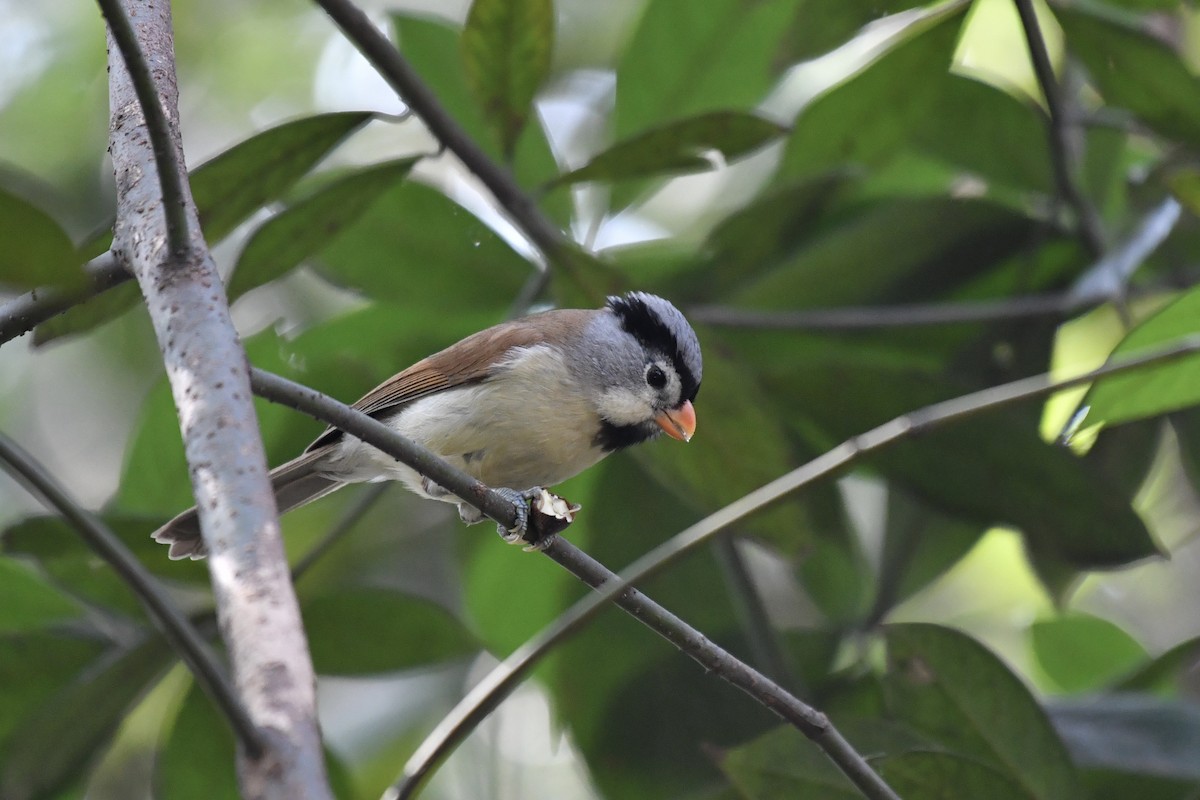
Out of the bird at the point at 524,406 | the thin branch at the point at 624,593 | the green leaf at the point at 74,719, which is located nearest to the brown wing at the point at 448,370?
the bird at the point at 524,406

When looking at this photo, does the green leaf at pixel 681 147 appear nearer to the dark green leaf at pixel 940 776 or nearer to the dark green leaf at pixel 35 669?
the dark green leaf at pixel 940 776

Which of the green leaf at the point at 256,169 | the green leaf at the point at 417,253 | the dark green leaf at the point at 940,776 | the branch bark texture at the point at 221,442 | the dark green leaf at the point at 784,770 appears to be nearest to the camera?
the branch bark texture at the point at 221,442

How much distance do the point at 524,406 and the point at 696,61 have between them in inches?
44.2

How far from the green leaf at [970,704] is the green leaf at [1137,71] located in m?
1.52

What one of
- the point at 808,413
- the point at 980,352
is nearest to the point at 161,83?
the point at 808,413

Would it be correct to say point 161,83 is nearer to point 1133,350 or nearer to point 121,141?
point 121,141

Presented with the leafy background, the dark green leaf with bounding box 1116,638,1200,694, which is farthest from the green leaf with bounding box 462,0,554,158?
the dark green leaf with bounding box 1116,638,1200,694

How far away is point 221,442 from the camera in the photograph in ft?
3.89

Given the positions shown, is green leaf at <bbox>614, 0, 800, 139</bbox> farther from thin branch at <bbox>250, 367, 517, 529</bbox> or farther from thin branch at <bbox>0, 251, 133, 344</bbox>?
thin branch at <bbox>0, 251, 133, 344</bbox>

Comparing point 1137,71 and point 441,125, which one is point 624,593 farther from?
point 1137,71

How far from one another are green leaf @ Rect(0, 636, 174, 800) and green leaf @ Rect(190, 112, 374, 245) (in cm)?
94

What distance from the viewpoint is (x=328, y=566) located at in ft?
14.2

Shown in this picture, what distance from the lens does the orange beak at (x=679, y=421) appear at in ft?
10.0

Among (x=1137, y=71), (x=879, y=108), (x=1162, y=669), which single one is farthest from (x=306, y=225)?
(x=1162, y=669)
